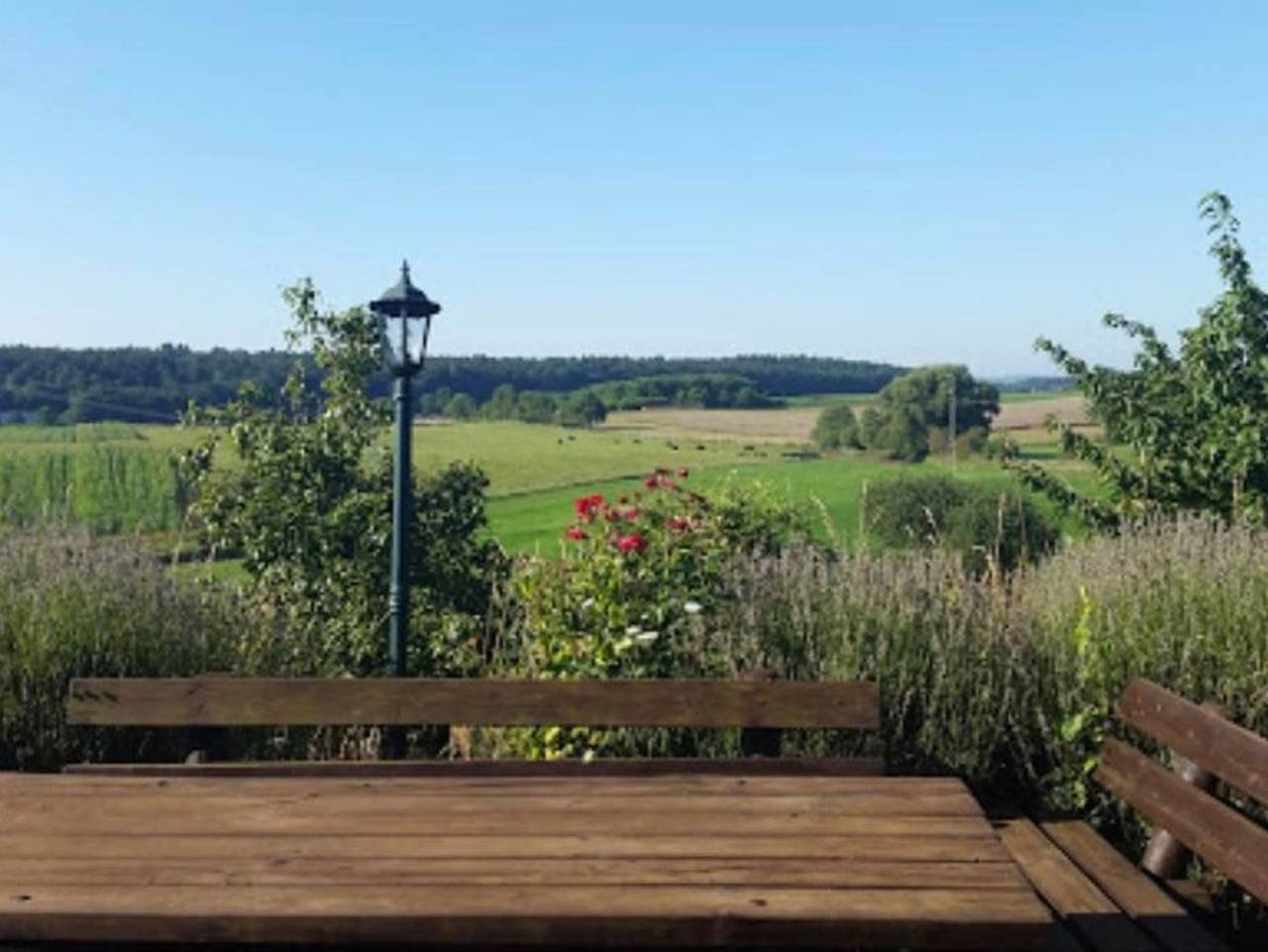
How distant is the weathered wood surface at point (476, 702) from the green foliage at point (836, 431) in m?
36.3

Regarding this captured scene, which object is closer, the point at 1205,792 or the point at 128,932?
the point at 128,932

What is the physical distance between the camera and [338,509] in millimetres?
8102

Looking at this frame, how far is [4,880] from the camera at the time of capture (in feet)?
8.12

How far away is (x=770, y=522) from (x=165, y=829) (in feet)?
19.8

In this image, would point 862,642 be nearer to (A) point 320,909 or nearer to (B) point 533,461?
(A) point 320,909

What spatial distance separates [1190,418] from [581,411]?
3386 centimetres

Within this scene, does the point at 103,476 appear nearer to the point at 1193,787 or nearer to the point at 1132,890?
the point at 1132,890

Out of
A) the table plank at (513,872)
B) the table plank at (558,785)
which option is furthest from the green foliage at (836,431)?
the table plank at (513,872)

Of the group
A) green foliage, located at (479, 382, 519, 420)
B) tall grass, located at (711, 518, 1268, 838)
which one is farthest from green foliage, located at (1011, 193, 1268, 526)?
green foliage, located at (479, 382, 519, 420)

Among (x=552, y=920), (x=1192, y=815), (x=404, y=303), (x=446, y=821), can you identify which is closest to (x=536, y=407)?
(x=404, y=303)

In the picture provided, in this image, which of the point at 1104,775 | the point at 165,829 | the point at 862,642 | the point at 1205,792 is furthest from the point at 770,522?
the point at 165,829

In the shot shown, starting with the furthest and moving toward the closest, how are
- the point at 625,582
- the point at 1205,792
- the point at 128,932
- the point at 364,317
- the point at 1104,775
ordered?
the point at 364,317 → the point at 625,582 → the point at 1104,775 → the point at 1205,792 → the point at 128,932

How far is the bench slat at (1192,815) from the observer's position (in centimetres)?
314

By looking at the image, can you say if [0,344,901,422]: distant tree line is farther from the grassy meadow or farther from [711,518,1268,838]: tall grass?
[711,518,1268,838]: tall grass
